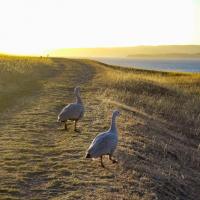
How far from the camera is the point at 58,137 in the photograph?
20.9 m

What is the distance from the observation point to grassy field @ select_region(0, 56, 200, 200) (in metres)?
15.1

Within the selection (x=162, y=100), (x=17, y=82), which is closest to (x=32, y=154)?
(x=17, y=82)

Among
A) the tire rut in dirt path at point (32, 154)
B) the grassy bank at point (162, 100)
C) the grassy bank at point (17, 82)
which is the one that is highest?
the tire rut in dirt path at point (32, 154)

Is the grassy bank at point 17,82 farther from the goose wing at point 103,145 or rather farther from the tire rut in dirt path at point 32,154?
the goose wing at point 103,145

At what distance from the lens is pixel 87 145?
63.6ft

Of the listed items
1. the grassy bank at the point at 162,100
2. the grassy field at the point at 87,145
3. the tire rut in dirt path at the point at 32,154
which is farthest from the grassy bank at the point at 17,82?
the grassy bank at the point at 162,100

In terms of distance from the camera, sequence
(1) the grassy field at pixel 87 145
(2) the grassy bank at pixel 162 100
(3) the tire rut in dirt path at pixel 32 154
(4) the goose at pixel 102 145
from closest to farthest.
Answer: (3) the tire rut in dirt path at pixel 32 154, (1) the grassy field at pixel 87 145, (4) the goose at pixel 102 145, (2) the grassy bank at pixel 162 100

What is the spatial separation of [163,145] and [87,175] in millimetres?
8526

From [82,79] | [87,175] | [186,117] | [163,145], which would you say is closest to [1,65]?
[82,79]

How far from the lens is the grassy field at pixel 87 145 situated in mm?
15086

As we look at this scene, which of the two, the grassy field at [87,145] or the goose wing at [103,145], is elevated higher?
the goose wing at [103,145]

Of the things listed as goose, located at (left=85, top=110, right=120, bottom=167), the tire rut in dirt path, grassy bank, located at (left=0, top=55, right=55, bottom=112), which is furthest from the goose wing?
grassy bank, located at (left=0, top=55, right=55, bottom=112)

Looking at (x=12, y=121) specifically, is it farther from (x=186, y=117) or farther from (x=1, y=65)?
(x=1, y=65)

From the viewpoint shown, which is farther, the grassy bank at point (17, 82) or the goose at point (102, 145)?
the grassy bank at point (17, 82)
